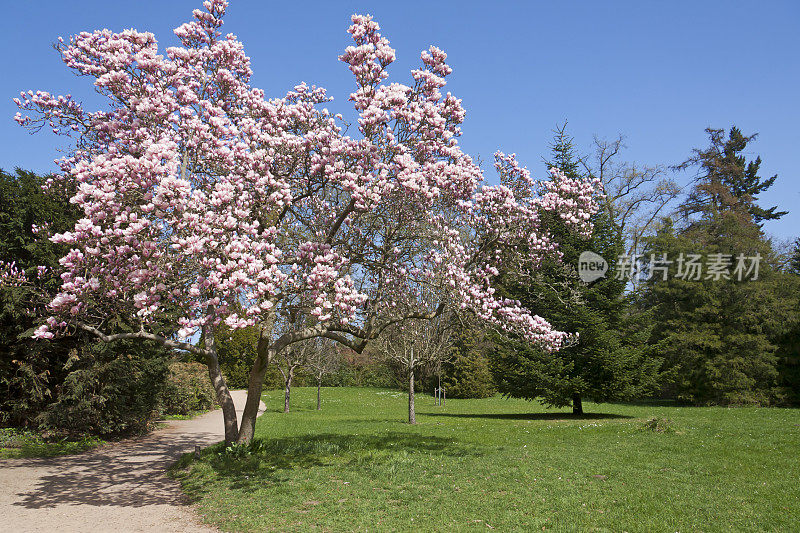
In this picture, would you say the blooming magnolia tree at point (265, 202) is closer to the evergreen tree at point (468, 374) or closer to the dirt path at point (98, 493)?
the dirt path at point (98, 493)

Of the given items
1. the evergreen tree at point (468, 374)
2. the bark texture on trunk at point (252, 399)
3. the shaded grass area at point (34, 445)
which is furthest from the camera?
the evergreen tree at point (468, 374)

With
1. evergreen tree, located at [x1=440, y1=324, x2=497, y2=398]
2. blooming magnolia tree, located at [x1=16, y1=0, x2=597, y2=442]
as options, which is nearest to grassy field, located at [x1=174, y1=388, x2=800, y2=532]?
blooming magnolia tree, located at [x1=16, y1=0, x2=597, y2=442]

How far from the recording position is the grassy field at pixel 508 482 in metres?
7.71

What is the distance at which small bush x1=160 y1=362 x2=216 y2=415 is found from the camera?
76.3 feet

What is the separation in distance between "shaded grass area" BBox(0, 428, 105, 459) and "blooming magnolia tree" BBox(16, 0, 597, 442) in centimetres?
655

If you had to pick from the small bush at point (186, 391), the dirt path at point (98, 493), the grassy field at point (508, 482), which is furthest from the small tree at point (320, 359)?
the grassy field at point (508, 482)

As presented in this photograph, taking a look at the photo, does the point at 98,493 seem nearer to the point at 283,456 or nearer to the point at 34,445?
the point at 283,456

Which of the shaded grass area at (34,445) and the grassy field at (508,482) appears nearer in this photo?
the grassy field at (508,482)

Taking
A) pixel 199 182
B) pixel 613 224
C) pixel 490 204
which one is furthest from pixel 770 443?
pixel 199 182

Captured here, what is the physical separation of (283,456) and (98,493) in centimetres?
373

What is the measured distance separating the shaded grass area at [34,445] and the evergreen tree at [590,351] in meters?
15.4

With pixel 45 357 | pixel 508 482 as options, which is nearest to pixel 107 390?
pixel 45 357

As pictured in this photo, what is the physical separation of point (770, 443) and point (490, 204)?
10156 millimetres

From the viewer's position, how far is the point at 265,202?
9.59 m
